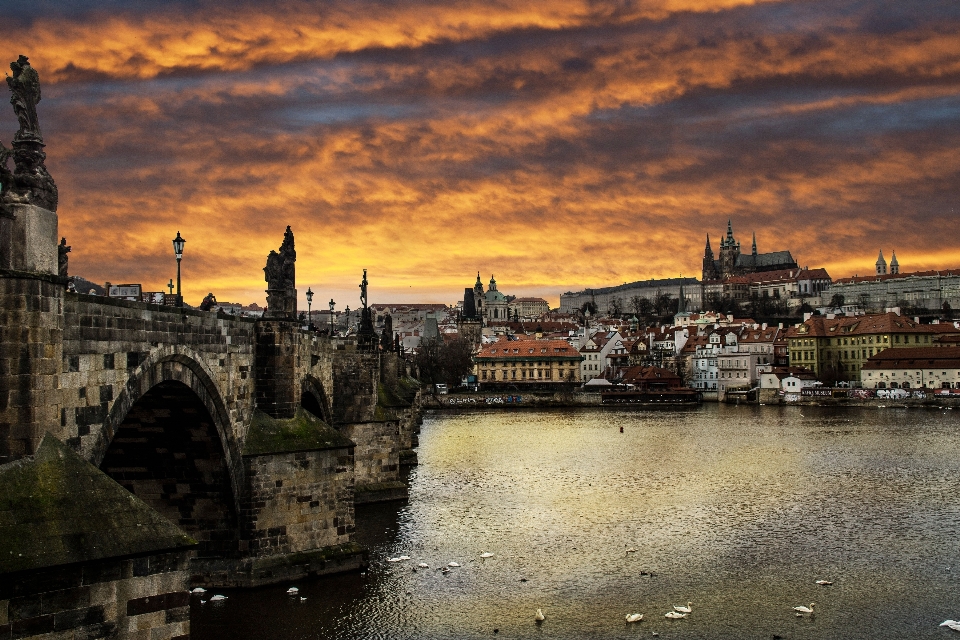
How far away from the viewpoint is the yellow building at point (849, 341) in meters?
114

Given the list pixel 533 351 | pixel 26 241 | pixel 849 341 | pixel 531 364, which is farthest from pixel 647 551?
pixel 849 341

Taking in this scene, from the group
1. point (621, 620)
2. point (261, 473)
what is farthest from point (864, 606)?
point (261, 473)

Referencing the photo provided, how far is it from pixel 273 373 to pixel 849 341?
110 m

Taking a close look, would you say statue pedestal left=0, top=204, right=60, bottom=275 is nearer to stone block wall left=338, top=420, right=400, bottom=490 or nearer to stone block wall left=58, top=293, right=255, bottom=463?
stone block wall left=58, top=293, right=255, bottom=463

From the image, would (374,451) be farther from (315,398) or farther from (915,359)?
(915,359)

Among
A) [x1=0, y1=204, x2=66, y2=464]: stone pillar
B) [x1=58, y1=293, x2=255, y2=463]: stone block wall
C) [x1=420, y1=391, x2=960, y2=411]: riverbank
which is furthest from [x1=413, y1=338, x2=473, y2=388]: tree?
[x1=0, y1=204, x2=66, y2=464]: stone pillar

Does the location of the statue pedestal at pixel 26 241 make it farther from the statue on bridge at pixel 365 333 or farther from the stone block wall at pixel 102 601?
the statue on bridge at pixel 365 333

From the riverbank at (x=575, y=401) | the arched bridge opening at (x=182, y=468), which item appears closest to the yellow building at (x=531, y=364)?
the riverbank at (x=575, y=401)

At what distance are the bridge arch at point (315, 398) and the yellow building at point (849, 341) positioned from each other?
97729 mm

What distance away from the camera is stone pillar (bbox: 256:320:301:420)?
20.3 meters

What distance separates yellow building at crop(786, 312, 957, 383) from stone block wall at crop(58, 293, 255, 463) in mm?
107415

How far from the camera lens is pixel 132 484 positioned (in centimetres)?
1800

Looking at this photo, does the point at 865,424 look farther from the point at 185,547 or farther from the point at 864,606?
the point at 185,547

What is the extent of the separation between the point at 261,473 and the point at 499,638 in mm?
6110
